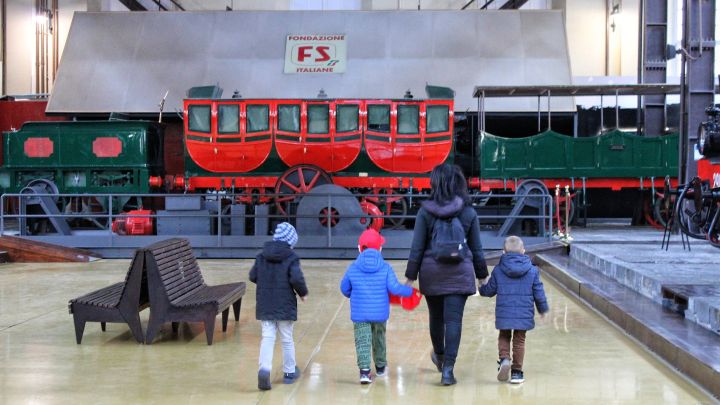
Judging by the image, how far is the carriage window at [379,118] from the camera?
17094mm

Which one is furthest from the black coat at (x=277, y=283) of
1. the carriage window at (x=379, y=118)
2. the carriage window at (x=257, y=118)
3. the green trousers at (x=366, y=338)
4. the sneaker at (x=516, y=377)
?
the carriage window at (x=257, y=118)

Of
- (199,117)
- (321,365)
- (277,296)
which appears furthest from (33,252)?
(277,296)

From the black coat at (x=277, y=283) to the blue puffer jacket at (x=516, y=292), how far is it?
4.65 ft

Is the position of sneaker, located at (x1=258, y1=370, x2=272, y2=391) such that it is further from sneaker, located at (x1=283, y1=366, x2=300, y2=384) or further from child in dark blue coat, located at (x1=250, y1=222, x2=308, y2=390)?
sneaker, located at (x1=283, y1=366, x2=300, y2=384)

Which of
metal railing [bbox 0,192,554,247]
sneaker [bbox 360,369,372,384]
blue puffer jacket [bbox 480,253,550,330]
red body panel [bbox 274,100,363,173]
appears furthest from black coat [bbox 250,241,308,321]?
red body panel [bbox 274,100,363,173]

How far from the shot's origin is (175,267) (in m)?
7.87

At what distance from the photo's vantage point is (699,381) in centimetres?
578

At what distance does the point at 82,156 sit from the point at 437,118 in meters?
8.16

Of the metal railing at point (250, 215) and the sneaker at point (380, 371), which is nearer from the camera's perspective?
the sneaker at point (380, 371)

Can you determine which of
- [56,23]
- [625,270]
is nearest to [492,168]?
[625,270]

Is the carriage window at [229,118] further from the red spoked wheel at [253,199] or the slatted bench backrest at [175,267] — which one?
the slatted bench backrest at [175,267]

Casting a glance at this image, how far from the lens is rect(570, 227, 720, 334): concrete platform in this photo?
728cm

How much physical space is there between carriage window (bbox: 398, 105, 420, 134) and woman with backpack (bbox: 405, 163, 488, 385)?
36.9 ft

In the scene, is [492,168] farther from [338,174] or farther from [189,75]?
[189,75]
